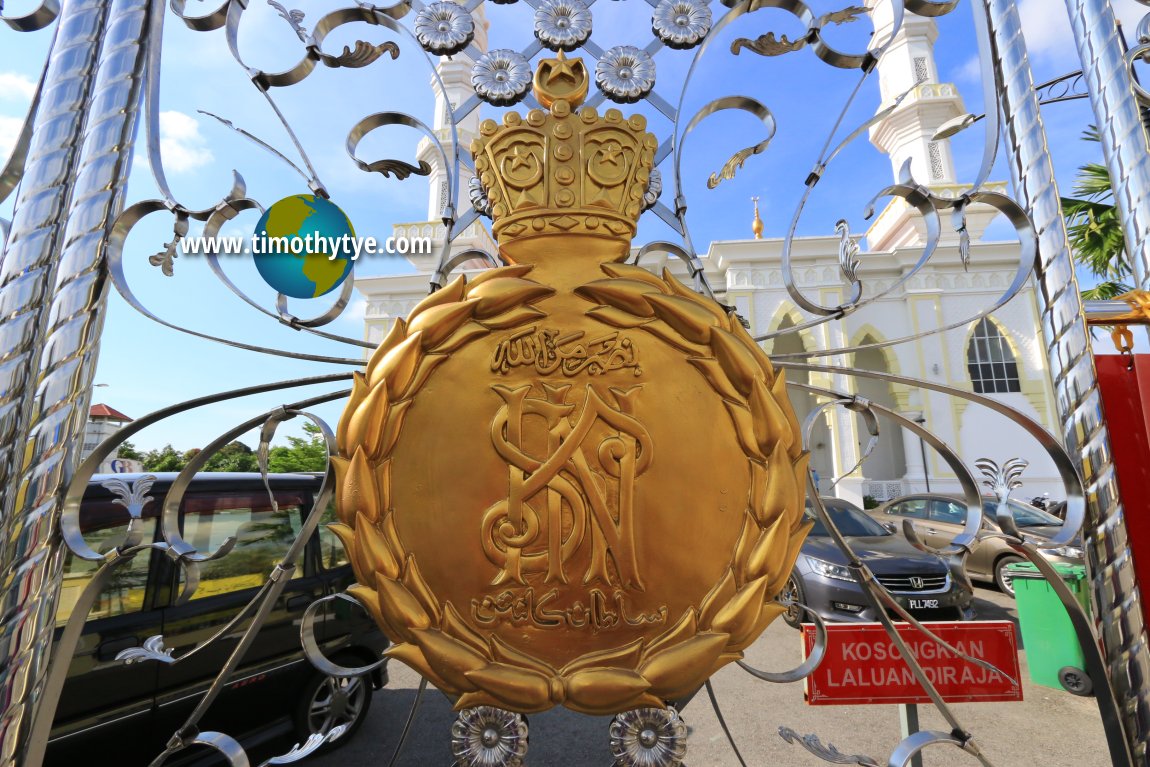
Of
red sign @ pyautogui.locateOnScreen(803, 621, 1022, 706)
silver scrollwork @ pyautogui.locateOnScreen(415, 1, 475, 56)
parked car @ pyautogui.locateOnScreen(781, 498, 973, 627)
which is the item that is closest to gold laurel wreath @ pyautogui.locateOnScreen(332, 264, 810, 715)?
silver scrollwork @ pyautogui.locateOnScreen(415, 1, 475, 56)

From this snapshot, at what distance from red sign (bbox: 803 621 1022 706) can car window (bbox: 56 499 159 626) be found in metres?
2.80

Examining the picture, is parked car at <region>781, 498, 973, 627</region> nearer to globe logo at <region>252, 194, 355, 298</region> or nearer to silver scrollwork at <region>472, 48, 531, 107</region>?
silver scrollwork at <region>472, 48, 531, 107</region>

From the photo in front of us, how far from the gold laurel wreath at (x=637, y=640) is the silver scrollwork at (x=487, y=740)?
0.07 metres

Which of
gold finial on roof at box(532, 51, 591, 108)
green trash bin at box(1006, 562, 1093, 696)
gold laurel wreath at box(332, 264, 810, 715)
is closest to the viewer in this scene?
gold laurel wreath at box(332, 264, 810, 715)

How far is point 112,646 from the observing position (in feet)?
7.34

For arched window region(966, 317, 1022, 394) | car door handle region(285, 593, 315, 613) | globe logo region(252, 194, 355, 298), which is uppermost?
arched window region(966, 317, 1022, 394)

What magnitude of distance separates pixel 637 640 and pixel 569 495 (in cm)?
35

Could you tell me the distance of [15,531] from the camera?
1270 millimetres

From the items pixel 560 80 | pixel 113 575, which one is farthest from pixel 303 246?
pixel 113 575

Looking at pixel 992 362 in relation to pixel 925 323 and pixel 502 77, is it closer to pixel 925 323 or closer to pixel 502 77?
pixel 925 323

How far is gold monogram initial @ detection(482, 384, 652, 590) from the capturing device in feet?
3.80

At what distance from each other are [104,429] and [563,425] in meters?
26.3

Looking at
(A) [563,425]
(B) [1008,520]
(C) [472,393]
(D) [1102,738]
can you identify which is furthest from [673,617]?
(D) [1102,738]

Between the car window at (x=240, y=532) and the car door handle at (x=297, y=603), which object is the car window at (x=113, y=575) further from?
the car door handle at (x=297, y=603)
